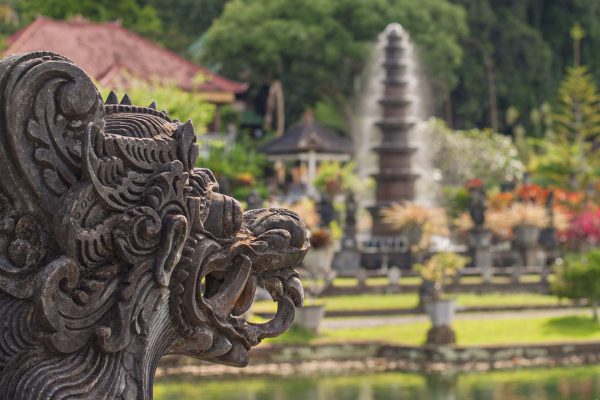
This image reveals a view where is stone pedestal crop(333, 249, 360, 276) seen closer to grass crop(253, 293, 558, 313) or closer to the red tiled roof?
grass crop(253, 293, 558, 313)

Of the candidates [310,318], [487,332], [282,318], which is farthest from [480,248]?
[282,318]

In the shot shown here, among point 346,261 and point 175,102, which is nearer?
point 175,102

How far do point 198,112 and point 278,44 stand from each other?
2855cm

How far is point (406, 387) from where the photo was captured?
16.5m

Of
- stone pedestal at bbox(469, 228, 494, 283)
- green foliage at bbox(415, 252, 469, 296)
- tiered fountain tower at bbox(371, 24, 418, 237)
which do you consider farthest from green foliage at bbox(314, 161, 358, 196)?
green foliage at bbox(415, 252, 469, 296)

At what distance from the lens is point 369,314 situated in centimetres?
2352

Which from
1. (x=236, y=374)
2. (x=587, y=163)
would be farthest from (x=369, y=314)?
(x=587, y=163)

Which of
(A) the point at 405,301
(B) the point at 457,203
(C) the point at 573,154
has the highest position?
(C) the point at 573,154

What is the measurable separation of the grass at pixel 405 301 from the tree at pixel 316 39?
30521 mm

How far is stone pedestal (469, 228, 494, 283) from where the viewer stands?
31375 millimetres

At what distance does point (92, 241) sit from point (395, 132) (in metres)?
35.1

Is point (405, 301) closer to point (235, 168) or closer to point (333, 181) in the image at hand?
point (333, 181)

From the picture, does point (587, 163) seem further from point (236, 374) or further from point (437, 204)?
point (236, 374)

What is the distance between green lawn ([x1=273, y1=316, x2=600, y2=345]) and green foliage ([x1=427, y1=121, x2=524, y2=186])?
96.1 feet
